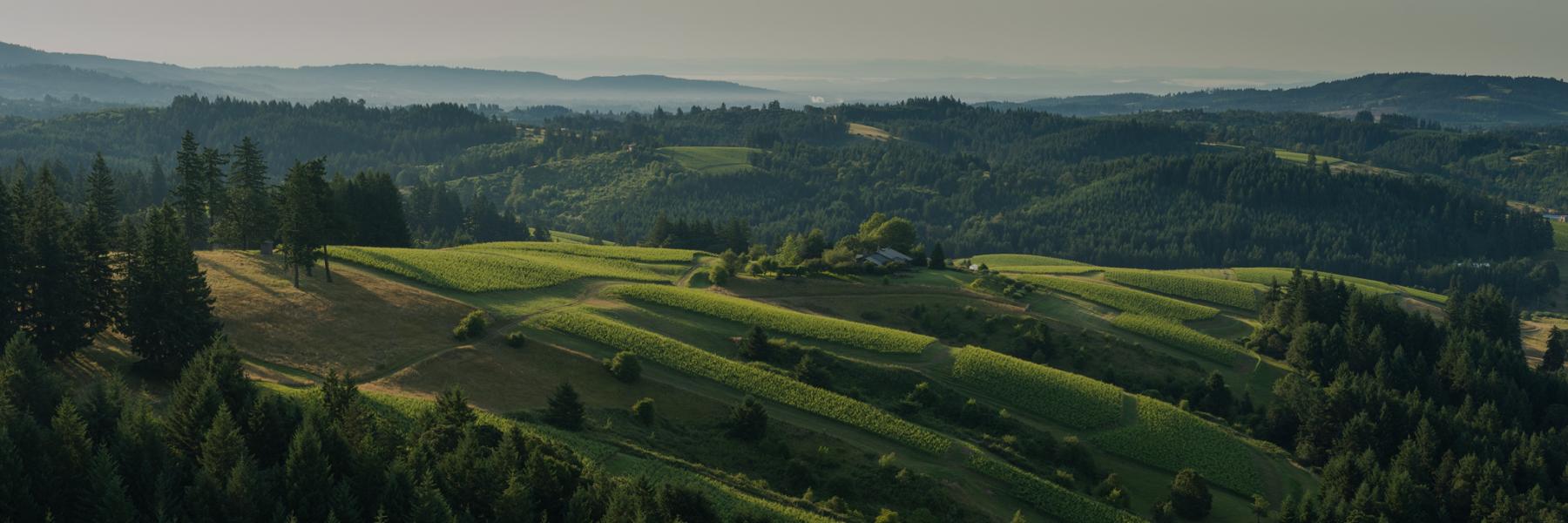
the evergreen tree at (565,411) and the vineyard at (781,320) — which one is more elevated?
the evergreen tree at (565,411)

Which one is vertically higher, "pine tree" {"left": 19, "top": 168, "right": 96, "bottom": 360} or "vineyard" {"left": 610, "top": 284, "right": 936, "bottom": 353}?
"pine tree" {"left": 19, "top": 168, "right": 96, "bottom": 360}

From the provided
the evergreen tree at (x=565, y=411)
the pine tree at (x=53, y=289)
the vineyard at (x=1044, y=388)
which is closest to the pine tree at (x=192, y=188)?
the pine tree at (x=53, y=289)

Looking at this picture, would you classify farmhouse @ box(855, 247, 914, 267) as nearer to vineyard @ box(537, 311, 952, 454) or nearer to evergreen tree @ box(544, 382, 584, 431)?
vineyard @ box(537, 311, 952, 454)

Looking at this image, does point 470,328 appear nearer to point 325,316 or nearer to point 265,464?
point 325,316

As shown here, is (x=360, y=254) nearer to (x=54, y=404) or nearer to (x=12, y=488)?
(x=54, y=404)

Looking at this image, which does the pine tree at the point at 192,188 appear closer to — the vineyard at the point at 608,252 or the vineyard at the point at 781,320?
the vineyard at the point at 608,252

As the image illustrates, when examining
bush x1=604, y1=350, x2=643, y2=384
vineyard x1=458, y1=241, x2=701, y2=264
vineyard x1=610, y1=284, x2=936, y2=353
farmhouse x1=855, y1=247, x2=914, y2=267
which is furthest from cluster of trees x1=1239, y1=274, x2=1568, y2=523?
vineyard x1=458, y1=241, x2=701, y2=264
